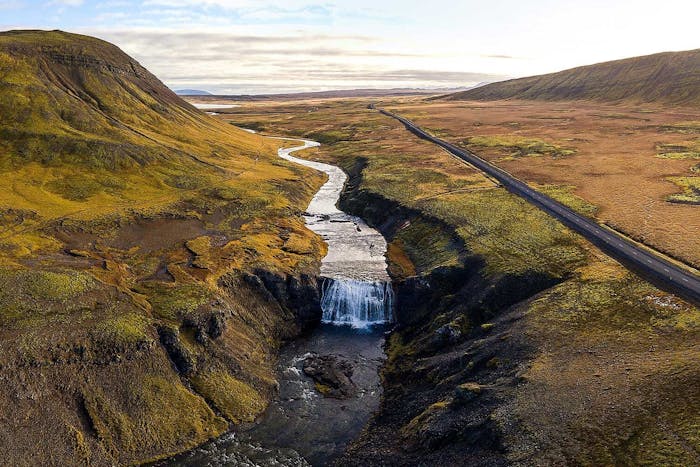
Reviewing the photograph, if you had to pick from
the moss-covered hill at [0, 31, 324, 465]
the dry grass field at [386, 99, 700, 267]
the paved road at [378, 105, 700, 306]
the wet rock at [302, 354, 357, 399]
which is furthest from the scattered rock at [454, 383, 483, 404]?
the dry grass field at [386, 99, 700, 267]

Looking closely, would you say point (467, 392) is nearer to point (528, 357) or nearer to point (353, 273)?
point (528, 357)

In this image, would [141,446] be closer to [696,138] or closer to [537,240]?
[537,240]

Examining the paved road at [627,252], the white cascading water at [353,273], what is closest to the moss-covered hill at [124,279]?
the white cascading water at [353,273]

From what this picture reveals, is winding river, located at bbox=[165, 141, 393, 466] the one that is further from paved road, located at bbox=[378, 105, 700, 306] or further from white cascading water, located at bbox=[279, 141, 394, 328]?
paved road, located at bbox=[378, 105, 700, 306]

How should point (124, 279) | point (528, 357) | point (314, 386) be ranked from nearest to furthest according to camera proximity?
point (528, 357) < point (314, 386) < point (124, 279)

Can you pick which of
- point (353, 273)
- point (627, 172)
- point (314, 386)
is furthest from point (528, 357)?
point (627, 172)

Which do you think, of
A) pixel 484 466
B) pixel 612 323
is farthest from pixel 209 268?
pixel 612 323
